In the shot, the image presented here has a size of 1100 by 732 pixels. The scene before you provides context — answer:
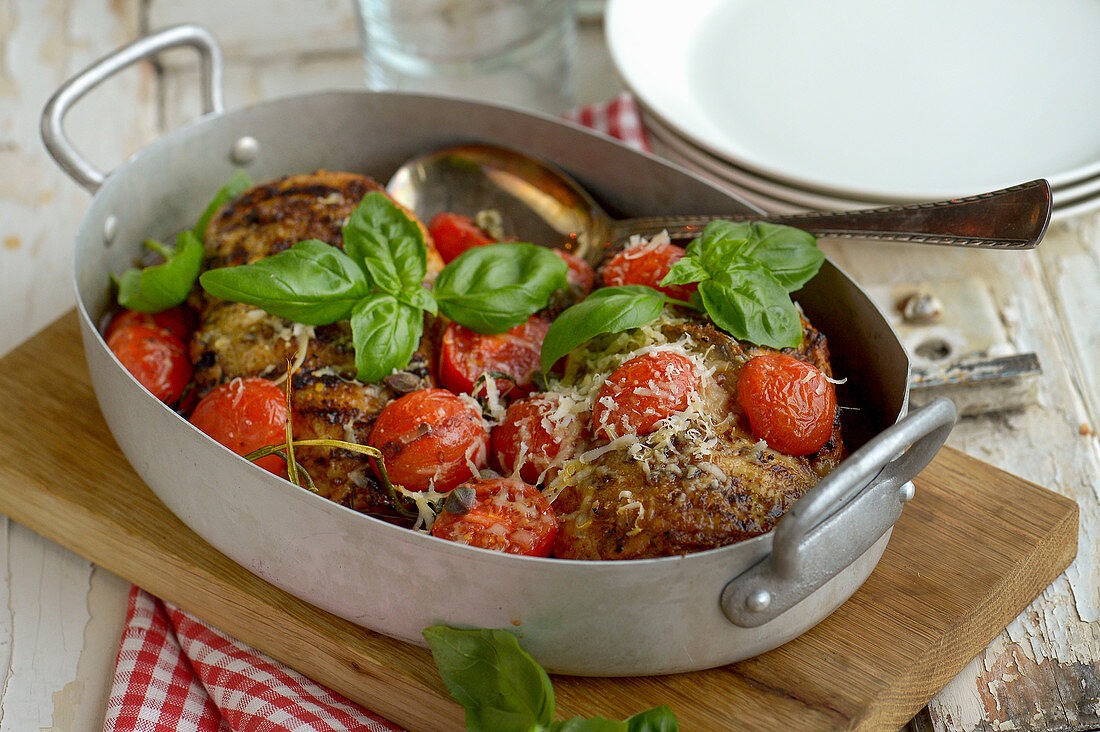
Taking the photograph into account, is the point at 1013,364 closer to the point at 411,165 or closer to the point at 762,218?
the point at 762,218

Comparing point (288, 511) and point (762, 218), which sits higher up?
point (762, 218)

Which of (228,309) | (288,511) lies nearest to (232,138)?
(228,309)

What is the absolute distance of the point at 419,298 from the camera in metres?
2.05

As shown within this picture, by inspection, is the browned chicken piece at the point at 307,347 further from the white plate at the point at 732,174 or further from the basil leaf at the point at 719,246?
the white plate at the point at 732,174

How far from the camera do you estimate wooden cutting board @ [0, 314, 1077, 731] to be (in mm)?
1761

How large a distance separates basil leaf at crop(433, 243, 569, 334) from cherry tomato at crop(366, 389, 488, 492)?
211 millimetres

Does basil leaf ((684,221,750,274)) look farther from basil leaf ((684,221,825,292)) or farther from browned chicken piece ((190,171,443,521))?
browned chicken piece ((190,171,443,521))

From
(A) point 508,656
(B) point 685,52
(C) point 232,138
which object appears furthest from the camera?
(B) point 685,52

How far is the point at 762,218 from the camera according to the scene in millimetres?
2236

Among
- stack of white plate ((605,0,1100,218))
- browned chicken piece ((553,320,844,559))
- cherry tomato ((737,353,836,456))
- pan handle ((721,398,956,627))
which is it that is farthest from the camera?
stack of white plate ((605,0,1100,218))

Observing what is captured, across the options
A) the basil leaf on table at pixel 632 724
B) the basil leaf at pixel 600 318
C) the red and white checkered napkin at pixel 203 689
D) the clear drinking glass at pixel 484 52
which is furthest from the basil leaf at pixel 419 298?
the clear drinking glass at pixel 484 52

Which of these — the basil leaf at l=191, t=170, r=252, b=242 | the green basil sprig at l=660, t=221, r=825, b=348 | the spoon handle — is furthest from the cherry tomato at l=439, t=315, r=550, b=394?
the basil leaf at l=191, t=170, r=252, b=242

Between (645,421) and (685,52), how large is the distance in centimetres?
195

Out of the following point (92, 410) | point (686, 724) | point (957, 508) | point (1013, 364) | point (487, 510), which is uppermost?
point (1013, 364)
